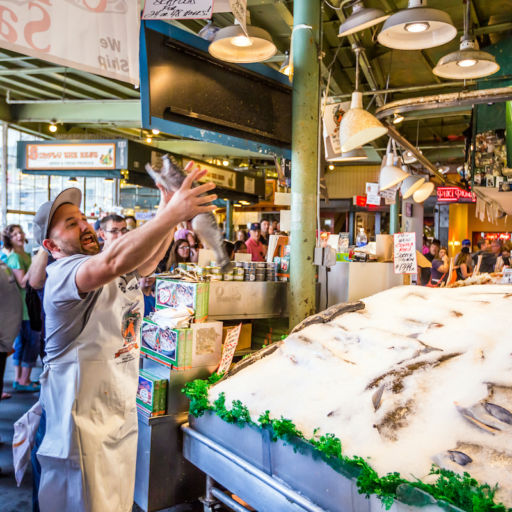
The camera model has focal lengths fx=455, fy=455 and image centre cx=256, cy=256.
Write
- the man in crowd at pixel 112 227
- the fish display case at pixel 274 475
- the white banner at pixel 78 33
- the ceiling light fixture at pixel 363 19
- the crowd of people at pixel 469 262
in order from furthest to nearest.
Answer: the crowd of people at pixel 469 262 → the man in crowd at pixel 112 227 → the ceiling light fixture at pixel 363 19 → the white banner at pixel 78 33 → the fish display case at pixel 274 475

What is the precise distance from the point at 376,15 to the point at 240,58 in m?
0.94

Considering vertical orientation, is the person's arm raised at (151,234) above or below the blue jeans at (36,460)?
above

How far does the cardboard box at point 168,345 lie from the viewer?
274 centimetres

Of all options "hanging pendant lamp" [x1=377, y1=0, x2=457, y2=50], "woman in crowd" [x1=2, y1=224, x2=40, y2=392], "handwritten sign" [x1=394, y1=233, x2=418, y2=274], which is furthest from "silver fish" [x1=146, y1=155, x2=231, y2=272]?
"woman in crowd" [x1=2, y1=224, x2=40, y2=392]

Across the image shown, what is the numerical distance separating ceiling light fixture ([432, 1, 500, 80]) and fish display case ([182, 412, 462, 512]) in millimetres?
3246

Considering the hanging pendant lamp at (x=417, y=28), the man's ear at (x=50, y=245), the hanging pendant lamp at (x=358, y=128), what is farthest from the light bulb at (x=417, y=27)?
the man's ear at (x=50, y=245)

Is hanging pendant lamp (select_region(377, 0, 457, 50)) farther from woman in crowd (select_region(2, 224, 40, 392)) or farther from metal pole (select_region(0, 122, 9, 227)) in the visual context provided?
metal pole (select_region(0, 122, 9, 227))

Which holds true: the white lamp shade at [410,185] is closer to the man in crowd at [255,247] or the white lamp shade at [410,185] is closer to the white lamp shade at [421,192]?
the white lamp shade at [421,192]

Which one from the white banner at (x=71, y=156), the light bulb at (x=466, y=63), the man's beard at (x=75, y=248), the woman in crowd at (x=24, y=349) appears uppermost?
the white banner at (x=71, y=156)

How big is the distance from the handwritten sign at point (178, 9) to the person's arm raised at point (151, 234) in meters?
1.18

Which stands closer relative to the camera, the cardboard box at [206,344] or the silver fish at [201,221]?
the silver fish at [201,221]

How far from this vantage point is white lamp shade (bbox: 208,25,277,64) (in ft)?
9.83

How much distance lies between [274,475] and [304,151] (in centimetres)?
232

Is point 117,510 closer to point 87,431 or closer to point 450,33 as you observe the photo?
point 87,431
